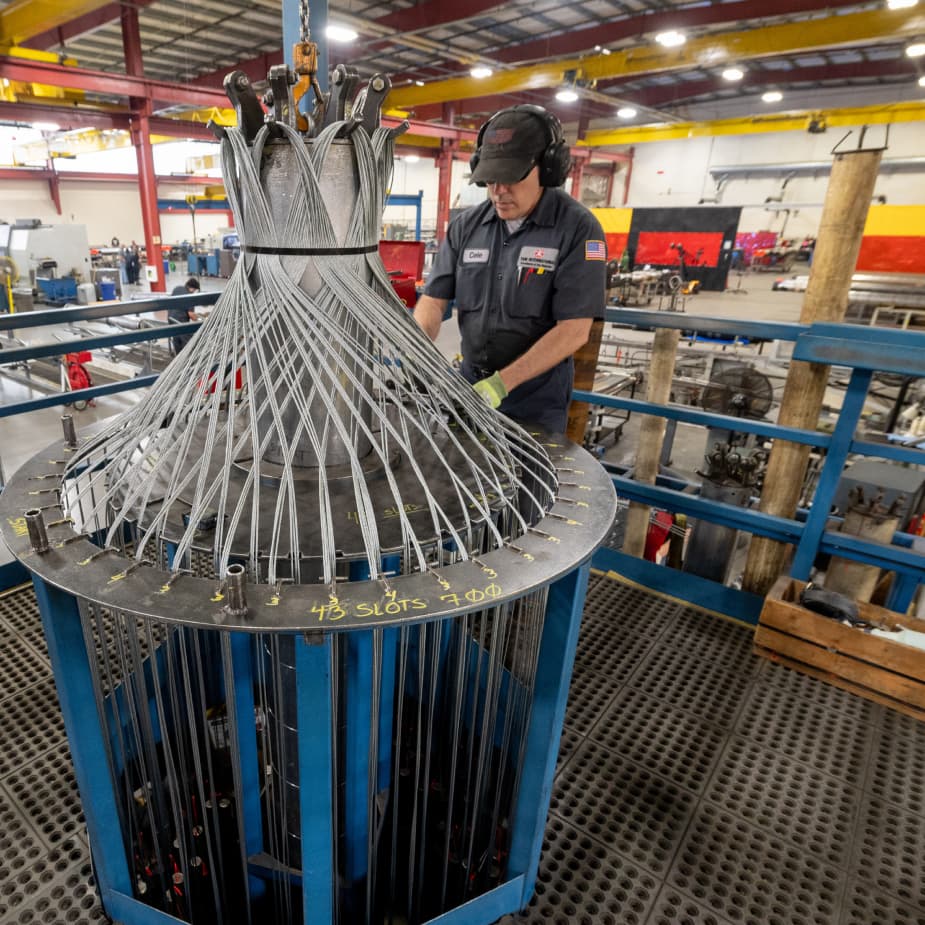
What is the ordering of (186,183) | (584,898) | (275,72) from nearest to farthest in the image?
(275,72), (584,898), (186,183)

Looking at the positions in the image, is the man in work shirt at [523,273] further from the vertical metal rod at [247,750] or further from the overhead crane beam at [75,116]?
the overhead crane beam at [75,116]

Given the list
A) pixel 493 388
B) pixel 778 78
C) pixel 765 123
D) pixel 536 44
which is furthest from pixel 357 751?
pixel 765 123

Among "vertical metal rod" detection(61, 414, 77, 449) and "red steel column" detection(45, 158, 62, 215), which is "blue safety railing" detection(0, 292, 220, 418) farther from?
"red steel column" detection(45, 158, 62, 215)

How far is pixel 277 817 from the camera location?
1.25m

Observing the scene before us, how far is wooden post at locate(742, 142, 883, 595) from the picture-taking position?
2062 millimetres

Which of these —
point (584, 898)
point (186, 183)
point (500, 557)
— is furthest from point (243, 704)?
point (186, 183)

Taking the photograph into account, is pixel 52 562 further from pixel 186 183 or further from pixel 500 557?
pixel 186 183

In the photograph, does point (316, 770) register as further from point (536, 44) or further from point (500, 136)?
point (536, 44)

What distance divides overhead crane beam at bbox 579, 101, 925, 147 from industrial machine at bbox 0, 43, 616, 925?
15182 mm

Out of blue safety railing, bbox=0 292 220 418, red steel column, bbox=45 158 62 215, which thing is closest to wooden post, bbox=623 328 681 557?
blue safety railing, bbox=0 292 220 418

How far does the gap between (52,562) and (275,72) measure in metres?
0.78

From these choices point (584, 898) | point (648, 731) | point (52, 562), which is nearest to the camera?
point (52, 562)

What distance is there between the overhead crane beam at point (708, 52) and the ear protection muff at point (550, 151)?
26.2 feet

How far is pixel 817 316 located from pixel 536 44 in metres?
9.55
